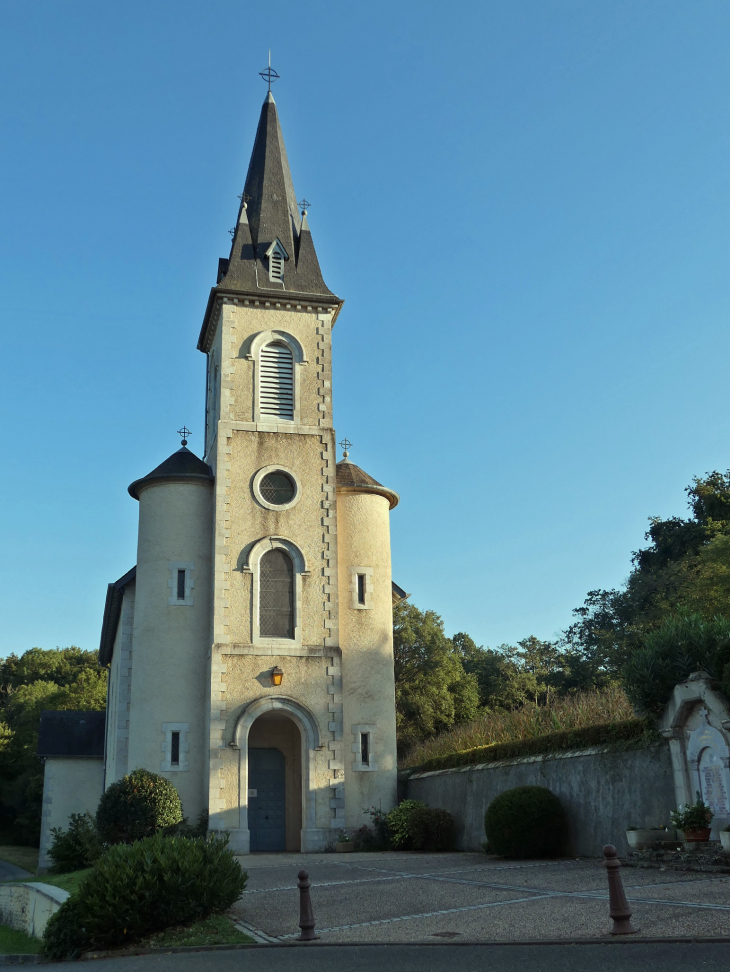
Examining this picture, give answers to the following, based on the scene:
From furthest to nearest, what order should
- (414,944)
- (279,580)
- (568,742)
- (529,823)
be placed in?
(279,580) → (568,742) → (529,823) → (414,944)

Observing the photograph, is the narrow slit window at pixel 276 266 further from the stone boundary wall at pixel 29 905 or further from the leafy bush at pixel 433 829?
the stone boundary wall at pixel 29 905

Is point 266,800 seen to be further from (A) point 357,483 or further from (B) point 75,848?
(A) point 357,483

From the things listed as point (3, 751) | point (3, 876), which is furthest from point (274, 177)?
point (3, 751)

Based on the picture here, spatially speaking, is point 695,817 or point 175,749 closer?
point 695,817

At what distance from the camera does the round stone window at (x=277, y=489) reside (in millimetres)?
26438

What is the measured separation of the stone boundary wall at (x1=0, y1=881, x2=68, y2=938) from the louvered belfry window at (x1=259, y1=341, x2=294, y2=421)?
14.0 meters

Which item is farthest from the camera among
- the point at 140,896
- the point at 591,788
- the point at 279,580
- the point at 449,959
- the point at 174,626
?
the point at 279,580

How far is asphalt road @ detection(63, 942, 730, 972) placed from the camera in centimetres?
748

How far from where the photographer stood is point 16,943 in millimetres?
16188

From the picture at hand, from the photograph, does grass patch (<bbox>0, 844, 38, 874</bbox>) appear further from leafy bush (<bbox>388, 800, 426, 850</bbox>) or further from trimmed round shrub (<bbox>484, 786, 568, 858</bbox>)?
trimmed round shrub (<bbox>484, 786, 568, 858</bbox>)

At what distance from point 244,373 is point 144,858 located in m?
17.9

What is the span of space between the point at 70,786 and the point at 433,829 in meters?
15.8

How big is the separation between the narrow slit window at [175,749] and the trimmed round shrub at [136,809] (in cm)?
146

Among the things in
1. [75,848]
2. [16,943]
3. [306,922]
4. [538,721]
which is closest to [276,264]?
[538,721]
